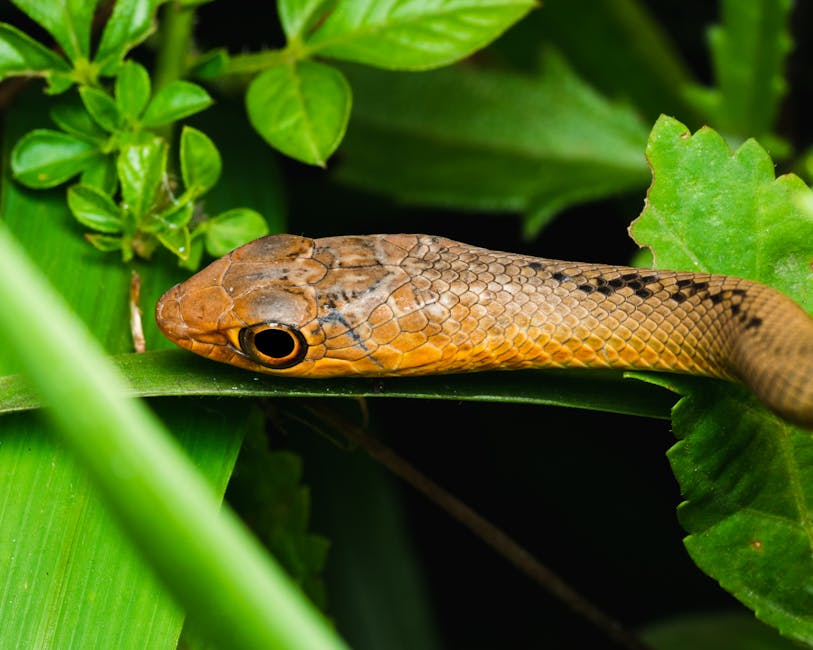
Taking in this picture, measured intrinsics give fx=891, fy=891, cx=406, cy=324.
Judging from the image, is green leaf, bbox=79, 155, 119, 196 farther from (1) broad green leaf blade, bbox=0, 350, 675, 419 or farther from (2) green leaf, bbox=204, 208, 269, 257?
(1) broad green leaf blade, bbox=0, 350, 675, 419

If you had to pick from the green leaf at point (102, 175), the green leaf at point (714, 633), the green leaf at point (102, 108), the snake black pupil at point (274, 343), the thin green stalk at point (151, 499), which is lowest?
the green leaf at point (714, 633)

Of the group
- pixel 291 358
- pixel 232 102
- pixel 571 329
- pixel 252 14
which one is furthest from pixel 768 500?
pixel 252 14

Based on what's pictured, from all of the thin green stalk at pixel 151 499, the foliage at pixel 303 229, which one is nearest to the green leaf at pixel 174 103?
the foliage at pixel 303 229

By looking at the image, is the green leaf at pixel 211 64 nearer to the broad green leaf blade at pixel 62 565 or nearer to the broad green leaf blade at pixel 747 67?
the broad green leaf blade at pixel 62 565

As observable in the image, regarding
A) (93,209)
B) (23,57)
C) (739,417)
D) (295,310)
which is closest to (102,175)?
(93,209)

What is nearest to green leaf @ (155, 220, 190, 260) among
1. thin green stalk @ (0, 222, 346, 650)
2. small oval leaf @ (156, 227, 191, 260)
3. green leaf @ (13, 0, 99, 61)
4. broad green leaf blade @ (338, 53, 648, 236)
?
small oval leaf @ (156, 227, 191, 260)
